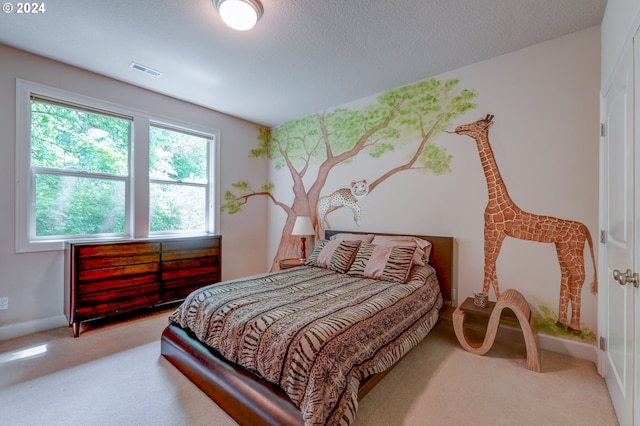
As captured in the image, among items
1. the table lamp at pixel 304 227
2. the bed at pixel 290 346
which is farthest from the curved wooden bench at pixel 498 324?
the table lamp at pixel 304 227

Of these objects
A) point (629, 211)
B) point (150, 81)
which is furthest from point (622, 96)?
point (150, 81)

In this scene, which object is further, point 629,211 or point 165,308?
point 165,308

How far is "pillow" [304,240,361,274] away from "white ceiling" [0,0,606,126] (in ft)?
6.15

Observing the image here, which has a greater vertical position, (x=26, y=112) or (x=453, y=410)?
(x=26, y=112)

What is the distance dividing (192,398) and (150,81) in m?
3.24

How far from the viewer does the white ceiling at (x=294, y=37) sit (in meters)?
2.02

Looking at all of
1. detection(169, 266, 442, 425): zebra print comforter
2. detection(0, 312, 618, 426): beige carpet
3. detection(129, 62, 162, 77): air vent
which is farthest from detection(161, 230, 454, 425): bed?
detection(129, 62, 162, 77): air vent

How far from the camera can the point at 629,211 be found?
1.46 meters

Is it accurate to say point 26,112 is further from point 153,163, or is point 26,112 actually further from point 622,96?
point 622,96

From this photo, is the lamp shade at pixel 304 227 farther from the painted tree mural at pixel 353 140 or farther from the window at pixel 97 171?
the window at pixel 97 171

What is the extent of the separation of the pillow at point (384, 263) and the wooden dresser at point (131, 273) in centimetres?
201

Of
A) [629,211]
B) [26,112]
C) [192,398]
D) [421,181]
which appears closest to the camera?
[629,211]

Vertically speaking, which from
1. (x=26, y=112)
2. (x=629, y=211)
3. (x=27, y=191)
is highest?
(x=26, y=112)

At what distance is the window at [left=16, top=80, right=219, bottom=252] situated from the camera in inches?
106
